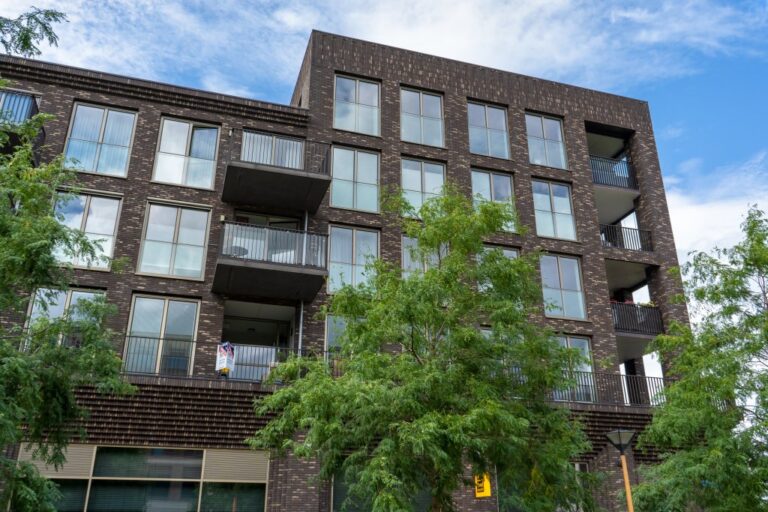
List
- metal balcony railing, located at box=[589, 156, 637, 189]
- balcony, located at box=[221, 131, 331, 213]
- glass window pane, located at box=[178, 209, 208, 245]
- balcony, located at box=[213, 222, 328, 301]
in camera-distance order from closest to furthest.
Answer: balcony, located at box=[213, 222, 328, 301] < balcony, located at box=[221, 131, 331, 213] < glass window pane, located at box=[178, 209, 208, 245] < metal balcony railing, located at box=[589, 156, 637, 189]

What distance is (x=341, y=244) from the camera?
22.0 metres

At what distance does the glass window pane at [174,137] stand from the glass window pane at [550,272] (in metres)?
12.6

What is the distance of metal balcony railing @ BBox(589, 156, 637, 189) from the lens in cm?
2672

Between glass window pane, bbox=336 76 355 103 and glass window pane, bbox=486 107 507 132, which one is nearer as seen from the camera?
glass window pane, bbox=336 76 355 103

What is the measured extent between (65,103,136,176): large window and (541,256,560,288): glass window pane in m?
14.1

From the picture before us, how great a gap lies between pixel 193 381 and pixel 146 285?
11.3 feet

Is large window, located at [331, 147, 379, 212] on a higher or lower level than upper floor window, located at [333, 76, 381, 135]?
lower

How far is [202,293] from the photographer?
1989 centimetres

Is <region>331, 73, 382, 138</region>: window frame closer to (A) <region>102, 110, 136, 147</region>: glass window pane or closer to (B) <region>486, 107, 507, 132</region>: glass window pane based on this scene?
(B) <region>486, 107, 507, 132</region>: glass window pane

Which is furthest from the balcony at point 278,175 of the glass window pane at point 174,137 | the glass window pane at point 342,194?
the glass window pane at point 174,137

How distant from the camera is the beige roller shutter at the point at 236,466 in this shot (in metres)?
18.0

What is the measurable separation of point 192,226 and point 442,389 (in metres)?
11.1

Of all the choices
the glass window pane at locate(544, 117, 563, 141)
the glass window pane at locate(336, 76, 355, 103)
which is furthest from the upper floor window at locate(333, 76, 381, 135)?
the glass window pane at locate(544, 117, 563, 141)

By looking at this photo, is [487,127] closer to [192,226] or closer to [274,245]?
[274,245]
